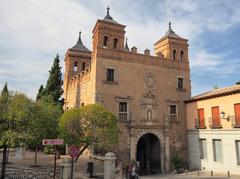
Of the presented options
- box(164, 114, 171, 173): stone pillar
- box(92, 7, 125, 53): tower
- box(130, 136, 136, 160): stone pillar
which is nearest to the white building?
box(164, 114, 171, 173): stone pillar

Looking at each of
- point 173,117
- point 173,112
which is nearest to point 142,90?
point 173,112

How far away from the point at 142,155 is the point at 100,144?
1028 cm

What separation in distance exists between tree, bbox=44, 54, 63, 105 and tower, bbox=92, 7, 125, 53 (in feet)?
34.1

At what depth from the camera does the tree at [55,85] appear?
30.7m

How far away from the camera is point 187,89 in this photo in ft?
86.1

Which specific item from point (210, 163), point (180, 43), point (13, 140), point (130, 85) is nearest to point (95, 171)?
point (13, 140)

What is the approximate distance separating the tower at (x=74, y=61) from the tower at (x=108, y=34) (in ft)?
27.2

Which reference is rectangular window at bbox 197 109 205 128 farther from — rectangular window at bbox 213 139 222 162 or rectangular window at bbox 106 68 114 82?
rectangular window at bbox 106 68 114 82

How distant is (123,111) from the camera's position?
882 inches

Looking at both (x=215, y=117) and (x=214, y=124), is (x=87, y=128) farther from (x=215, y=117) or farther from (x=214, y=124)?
(x=215, y=117)

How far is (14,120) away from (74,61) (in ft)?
60.8

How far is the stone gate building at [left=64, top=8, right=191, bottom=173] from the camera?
72.1 feet

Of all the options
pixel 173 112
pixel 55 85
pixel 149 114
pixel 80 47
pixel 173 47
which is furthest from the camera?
pixel 80 47

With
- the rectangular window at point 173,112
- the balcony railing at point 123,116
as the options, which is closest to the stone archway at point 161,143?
the balcony railing at point 123,116
